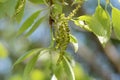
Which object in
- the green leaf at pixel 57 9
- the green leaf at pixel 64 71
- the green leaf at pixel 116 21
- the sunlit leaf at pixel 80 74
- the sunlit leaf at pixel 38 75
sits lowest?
the sunlit leaf at pixel 80 74

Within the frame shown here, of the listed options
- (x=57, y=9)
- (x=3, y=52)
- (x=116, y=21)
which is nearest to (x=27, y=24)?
(x=57, y=9)

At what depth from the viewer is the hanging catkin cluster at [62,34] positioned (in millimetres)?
854

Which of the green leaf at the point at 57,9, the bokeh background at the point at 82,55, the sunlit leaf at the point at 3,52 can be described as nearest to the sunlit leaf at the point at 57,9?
the green leaf at the point at 57,9

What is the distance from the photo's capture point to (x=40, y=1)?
95 cm

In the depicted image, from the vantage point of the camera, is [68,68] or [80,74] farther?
[80,74]

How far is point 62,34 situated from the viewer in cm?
86

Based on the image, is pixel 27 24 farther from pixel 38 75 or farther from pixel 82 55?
pixel 82 55

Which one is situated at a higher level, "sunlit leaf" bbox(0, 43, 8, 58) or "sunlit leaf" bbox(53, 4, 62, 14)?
"sunlit leaf" bbox(53, 4, 62, 14)

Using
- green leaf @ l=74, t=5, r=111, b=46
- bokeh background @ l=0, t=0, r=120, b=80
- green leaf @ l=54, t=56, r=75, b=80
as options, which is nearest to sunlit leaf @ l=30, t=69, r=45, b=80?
bokeh background @ l=0, t=0, r=120, b=80

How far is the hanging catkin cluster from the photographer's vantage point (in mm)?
854

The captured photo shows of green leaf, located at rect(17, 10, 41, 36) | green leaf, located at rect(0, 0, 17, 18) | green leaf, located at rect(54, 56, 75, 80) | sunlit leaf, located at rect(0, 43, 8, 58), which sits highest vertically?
green leaf, located at rect(0, 0, 17, 18)

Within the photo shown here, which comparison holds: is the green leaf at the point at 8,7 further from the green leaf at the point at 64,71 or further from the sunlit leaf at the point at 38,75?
the sunlit leaf at the point at 38,75

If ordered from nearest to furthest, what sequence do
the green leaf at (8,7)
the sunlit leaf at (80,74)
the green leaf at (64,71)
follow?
1. the green leaf at (8,7)
2. the green leaf at (64,71)
3. the sunlit leaf at (80,74)

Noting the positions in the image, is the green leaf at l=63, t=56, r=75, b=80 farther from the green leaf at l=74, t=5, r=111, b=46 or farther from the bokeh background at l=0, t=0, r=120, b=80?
the bokeh background at l=0, t=0, r=120, b=80
